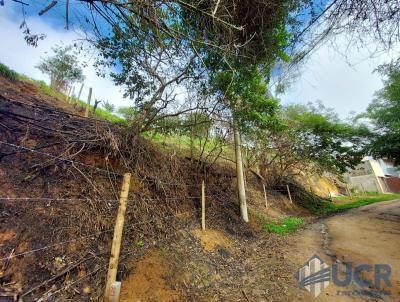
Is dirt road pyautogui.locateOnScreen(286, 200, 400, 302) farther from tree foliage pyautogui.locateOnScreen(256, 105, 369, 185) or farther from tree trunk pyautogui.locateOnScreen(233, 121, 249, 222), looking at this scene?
tree foliage pyautogui.locateOnScreen(256, 105, 369, 185)

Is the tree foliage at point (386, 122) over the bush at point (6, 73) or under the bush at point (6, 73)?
under

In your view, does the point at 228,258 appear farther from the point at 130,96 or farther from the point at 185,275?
the point at 130,96

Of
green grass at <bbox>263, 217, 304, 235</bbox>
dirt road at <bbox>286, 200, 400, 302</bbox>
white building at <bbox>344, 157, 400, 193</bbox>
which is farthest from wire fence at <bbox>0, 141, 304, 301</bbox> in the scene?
white building at <bbox>344, 157, 400, 193</bbox>

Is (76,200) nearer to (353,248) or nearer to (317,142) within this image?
(353,248)

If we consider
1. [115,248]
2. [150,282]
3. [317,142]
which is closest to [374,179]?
[317,142]

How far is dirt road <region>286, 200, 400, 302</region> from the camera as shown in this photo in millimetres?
3516

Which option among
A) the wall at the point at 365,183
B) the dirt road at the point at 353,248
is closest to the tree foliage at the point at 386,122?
the dirt road at the point at 353,248

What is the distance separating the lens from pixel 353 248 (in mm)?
5418

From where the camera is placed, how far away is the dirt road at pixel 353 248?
11.5 feet

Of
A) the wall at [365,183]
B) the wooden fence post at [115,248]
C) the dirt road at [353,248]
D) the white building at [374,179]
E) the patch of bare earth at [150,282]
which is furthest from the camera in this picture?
the white building at [374,179]

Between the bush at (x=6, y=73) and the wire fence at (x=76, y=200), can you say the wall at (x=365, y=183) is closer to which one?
the wire fence at (x=76, y=200)

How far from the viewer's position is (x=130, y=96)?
6.79 metres

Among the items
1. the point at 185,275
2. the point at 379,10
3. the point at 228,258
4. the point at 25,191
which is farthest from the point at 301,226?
the point at 25,191

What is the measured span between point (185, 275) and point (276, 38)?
→ 4.71m
